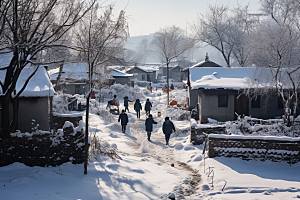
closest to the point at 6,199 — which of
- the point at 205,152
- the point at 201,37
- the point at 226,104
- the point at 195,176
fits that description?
the point at 195,176

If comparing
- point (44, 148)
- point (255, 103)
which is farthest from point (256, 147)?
point (255, 103)

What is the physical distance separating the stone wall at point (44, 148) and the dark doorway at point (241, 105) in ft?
40.0

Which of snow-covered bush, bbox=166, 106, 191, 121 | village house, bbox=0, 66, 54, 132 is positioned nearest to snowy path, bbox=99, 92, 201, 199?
snow-covered bush, bbox=166, 106, 191, 121

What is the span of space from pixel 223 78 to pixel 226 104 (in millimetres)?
1922

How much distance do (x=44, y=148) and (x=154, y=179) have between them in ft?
11.8

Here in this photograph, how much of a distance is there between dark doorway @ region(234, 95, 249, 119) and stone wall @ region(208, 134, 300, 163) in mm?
8112

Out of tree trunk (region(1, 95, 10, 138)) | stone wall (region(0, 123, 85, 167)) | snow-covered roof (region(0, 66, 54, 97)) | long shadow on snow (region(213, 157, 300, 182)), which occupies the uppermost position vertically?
snow-covered roof (region(0, 66, 54, 97))

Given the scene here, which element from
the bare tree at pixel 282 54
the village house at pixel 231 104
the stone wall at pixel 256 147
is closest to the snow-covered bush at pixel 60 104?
the village house at pixel 231 104

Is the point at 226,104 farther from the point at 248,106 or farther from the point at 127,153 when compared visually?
the point at 127,153

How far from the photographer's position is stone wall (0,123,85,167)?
355 inches

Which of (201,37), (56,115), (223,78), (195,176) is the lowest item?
(195,176)

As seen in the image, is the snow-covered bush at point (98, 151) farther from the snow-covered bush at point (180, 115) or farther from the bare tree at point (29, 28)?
the snow-covered bush at point (180, 115)

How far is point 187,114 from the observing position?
2098 cm

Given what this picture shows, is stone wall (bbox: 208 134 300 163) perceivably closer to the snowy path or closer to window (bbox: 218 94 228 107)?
the snowy path
